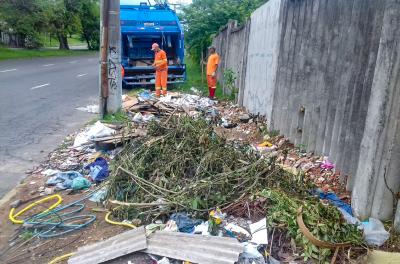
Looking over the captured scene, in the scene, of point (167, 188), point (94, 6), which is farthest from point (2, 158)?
point (94, 6)

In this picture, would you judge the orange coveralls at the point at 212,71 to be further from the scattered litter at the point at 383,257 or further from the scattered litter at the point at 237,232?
the scattered litter at the point at 383,257

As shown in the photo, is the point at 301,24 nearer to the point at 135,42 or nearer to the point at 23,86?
the point at 135,42

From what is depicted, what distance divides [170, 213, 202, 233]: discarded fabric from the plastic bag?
1.47 metres

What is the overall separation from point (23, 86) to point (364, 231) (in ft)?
43.2

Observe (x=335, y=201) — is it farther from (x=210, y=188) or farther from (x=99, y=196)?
(x=99, y=196)

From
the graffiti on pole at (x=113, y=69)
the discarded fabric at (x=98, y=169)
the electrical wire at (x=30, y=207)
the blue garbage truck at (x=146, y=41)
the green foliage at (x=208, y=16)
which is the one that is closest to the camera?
the electrical wire at (x=30, y=207)

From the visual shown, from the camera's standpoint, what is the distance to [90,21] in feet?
159

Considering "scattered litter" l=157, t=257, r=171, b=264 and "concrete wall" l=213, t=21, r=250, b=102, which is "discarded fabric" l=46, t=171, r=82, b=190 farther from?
"concrete wall" l=213, t=21, r=250, b=102

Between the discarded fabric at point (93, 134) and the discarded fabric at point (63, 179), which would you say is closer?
the discarded fabric at point (63, 179)

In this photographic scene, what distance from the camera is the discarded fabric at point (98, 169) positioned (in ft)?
17.3

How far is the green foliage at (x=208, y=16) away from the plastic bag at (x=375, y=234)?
54.3 ft

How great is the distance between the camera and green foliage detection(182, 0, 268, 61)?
19.5m

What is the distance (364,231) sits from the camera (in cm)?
342

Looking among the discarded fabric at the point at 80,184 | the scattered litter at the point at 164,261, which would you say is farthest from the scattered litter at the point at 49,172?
the scattered litter at the point at 164,261
